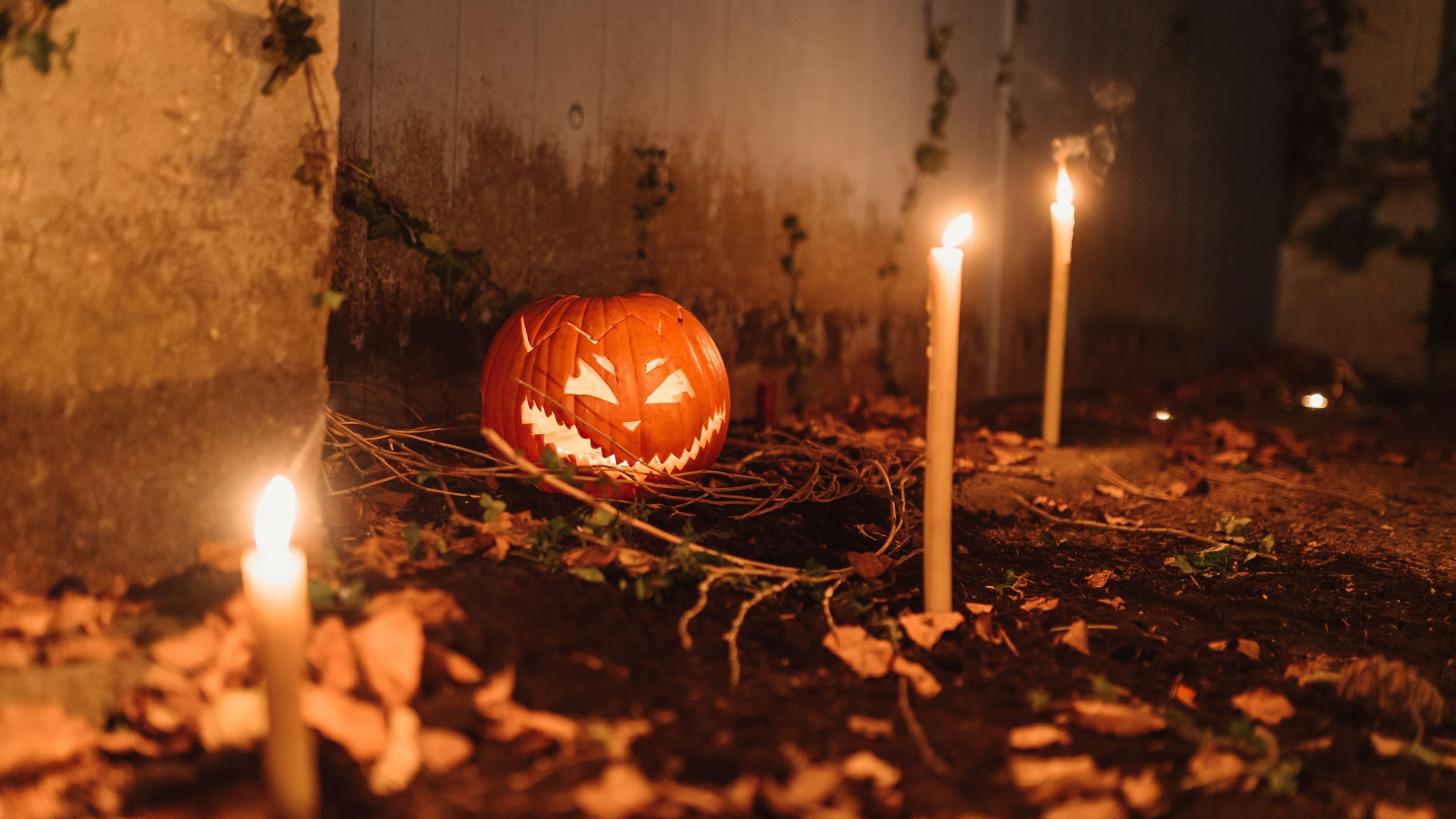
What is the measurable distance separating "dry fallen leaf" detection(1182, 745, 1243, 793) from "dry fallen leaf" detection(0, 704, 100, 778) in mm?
1408

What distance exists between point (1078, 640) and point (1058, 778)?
455 millimetres

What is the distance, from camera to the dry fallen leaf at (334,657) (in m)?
1.19

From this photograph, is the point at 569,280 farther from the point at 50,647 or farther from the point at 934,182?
the point at 934,182

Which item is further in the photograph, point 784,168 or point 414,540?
point 784,168

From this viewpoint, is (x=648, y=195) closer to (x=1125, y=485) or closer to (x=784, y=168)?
(x=784, y=168)

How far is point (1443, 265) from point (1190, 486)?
4.77m

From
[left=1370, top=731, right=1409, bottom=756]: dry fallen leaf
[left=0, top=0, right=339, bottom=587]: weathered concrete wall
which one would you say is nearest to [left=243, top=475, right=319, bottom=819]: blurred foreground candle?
[left=0, top=0, right=339, bottom=587]: weathered concrete wall

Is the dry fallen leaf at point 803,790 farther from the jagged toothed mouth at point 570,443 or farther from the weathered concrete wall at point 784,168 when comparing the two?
the weathered concrete wall at point 784,168

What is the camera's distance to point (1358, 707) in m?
1.41

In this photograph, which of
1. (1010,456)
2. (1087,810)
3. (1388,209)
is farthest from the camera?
(1388,209)

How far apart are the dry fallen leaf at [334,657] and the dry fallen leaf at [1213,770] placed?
1083mm

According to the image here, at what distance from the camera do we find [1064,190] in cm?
311

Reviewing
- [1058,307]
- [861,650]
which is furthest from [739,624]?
[1058,307]

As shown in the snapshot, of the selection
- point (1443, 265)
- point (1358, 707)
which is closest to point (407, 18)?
point (1358, 707)
